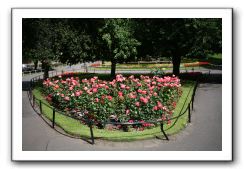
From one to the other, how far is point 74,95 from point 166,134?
375cm

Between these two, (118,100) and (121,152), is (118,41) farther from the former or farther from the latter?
(121,152)

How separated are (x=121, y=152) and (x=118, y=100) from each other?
9.38 ft

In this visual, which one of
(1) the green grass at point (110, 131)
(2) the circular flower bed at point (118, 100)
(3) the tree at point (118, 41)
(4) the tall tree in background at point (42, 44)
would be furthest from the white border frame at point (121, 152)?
(3) the tree at point (118, 41)

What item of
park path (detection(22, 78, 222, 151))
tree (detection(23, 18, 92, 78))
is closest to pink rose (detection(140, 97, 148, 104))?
park path (detection(22, 78, 222, 151))

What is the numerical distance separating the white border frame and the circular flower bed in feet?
4.23

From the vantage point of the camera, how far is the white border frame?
9.73 meters

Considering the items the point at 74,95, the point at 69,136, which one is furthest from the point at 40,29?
the point at 69,136

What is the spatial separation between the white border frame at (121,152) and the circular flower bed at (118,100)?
1291 millimetres

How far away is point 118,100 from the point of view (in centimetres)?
1248

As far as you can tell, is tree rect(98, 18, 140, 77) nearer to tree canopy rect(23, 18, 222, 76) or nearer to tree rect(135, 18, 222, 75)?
tree canopy rect(23, 18, 222, 76)

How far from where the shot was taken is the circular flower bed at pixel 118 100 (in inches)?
472

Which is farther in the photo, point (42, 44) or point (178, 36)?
point (178, 36)

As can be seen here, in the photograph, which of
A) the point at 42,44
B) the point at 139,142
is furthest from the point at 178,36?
the point at 139,142

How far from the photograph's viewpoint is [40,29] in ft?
52.5
